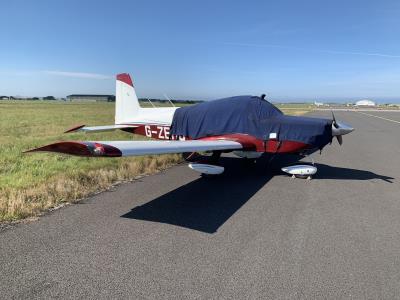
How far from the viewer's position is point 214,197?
7.11 metres

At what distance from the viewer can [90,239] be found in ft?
15.8

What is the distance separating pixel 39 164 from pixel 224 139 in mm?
5284

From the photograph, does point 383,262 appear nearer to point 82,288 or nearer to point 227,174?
point 82,288

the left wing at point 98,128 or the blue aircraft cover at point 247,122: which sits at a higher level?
the blue aircraft cover at point 247,122

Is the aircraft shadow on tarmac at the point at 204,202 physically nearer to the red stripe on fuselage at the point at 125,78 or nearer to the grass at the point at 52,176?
the grass at the point at 52,176

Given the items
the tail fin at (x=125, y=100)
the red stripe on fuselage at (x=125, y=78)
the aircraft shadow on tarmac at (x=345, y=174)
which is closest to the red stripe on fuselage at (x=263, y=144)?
the aircraft shadow on tarmac at (x=345, y=174)

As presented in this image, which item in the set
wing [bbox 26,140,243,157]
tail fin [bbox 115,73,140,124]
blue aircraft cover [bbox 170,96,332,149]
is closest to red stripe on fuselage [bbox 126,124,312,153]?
blue aircraft cover [bbox 170,96,332,149]

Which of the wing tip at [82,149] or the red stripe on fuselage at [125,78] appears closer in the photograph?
the wing tip at [82,149]

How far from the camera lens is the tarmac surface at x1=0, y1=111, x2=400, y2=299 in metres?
3.64

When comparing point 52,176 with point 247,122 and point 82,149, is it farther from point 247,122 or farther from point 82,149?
point 247,122

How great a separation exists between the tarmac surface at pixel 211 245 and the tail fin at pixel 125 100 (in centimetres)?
563

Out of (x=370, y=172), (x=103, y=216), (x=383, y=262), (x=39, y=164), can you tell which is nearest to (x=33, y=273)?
(x=103, y=216)

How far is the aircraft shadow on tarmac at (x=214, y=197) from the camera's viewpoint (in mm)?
5730

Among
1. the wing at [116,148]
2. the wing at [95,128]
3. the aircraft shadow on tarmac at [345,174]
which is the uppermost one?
the wing at [116,148]
